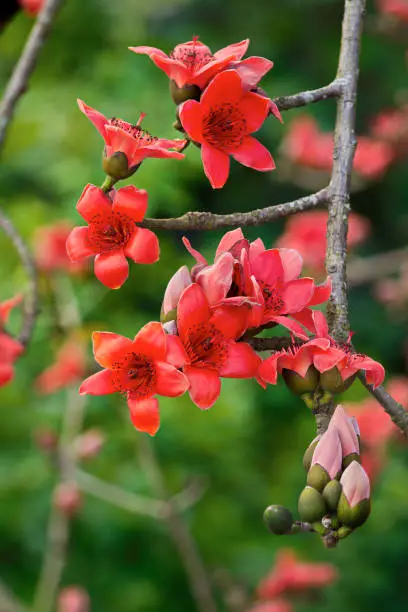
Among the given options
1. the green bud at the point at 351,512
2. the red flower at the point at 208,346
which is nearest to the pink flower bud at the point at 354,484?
the green bud at the point at 351,512

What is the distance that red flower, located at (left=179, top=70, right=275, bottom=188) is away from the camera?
759 millimetres

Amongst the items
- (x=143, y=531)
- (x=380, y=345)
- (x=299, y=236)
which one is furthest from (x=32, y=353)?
(x=380, y=345)

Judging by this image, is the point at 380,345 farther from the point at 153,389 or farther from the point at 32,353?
the point at 153,389

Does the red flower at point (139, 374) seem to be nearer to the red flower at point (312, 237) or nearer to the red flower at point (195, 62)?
the red flower at point (195, 62)

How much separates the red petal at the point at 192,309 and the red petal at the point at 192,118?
140mm

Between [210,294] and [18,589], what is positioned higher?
[210,294]

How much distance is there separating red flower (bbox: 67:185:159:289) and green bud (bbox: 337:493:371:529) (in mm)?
240

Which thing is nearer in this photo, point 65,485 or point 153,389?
point 153,389

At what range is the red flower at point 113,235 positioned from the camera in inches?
28.9

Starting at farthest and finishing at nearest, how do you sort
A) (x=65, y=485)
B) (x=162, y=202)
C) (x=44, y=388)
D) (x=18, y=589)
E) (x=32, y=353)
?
(x=162, y=202) → (x=32, y=353) → (x=18, y=589) → (x=44, y=388) → (x=65, y=485)

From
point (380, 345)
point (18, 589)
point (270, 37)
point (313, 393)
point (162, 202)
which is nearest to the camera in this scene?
point (313, 393)

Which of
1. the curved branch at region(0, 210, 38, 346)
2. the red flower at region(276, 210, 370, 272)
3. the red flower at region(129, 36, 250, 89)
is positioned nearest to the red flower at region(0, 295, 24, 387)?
the curved branch at region(0, 210, 38, 346)

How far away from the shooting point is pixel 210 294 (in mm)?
710

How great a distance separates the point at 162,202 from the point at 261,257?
3189 millimetres
